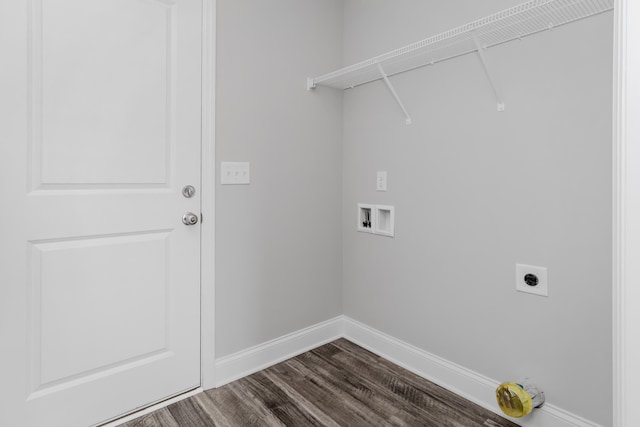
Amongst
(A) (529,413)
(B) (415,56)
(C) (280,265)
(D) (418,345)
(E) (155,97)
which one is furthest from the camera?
(C) (280,265)

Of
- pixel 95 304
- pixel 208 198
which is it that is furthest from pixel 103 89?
pixel 95 304

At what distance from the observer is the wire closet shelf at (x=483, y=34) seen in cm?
127

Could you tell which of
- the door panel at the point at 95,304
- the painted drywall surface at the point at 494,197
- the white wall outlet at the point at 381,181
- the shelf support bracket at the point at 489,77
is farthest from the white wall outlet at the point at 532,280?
the door panel at the point at 95,304

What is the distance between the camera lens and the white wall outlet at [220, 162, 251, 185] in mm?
1828

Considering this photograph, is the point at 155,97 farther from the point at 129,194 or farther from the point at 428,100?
the point at 428,100

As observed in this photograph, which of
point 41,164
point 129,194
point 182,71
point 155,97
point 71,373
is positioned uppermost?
point 182,71

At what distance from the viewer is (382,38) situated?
208 cm

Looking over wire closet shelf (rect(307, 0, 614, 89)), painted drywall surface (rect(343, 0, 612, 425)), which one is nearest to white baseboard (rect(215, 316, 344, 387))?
painted drywall surface (rect(343, 0, 612, 425))

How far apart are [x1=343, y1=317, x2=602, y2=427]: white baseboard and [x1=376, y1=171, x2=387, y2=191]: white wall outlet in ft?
2.87

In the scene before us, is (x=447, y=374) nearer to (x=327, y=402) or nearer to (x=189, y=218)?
(x=327, y=402)

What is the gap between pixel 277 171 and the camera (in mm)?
2055

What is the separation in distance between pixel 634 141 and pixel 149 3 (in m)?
1.81

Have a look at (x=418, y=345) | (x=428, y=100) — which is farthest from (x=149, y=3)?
(x=418, y=345)

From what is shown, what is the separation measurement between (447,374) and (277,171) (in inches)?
55.1
